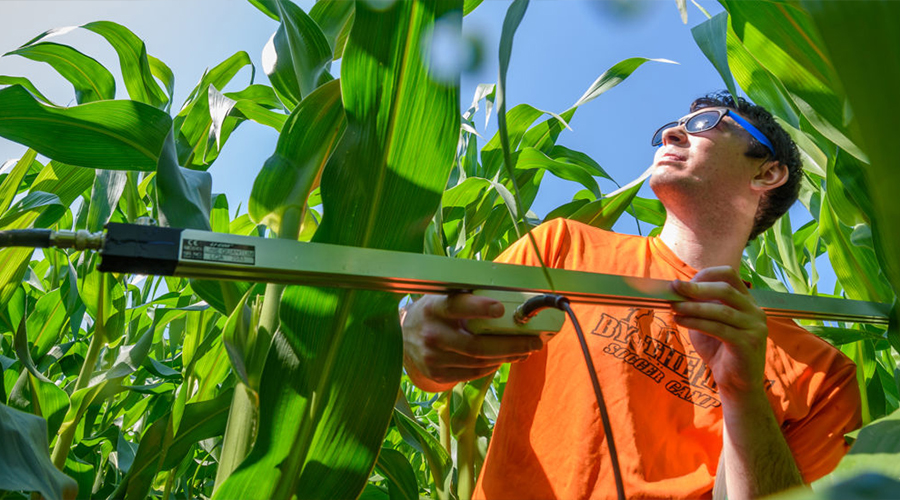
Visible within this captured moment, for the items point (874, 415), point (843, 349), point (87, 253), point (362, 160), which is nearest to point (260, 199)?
point (362, 160)

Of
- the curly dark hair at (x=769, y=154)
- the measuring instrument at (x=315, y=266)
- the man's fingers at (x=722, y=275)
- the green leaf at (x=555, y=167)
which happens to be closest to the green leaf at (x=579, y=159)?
the green leaf at (x=555, y=167)

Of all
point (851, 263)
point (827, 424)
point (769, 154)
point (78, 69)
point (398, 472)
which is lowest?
point (398, 472)

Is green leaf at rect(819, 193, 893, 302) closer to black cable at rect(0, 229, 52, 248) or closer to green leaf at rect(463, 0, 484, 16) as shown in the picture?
green leaf at rect(463, 0, 484, 16)

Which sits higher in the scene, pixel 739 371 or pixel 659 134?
pixel 659 134

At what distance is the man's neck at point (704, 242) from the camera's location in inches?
54.1

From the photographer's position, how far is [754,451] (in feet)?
2.90

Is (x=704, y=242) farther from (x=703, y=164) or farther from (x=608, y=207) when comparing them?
(x=608, y=207)

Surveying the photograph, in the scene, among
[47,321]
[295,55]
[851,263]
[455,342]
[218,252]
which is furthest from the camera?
[47,321]

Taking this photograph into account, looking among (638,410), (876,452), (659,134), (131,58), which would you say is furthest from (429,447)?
(659,134)

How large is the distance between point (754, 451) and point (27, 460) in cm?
90

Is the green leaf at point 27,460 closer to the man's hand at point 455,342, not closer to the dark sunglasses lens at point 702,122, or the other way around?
the man's hand at point 455,342

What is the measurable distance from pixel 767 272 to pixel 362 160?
51.0 inches

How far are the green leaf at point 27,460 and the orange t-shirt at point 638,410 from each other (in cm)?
69

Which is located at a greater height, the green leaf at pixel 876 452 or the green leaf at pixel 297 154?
the green leaf at pixel 297 154
